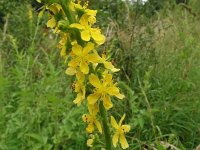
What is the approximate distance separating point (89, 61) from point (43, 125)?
6.28 feet

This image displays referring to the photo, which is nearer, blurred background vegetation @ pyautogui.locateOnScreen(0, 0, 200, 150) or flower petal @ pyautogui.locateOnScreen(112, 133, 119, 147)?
flower petal @ pyautogui.locateOnScreen(112, 133, 119, 147)

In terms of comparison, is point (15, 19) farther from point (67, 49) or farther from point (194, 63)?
point (67, 49)

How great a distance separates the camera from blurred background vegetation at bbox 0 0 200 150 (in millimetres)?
3135

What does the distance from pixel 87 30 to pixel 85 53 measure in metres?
0.07

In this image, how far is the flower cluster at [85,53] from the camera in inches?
55.0

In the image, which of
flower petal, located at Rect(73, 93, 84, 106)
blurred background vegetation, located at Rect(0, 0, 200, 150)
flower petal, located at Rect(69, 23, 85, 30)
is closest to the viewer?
flower petal, located at Rect(69, 23, 85, 30)

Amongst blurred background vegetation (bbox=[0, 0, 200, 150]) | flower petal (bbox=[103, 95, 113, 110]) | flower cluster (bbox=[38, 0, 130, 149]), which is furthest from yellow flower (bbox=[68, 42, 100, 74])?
blurred background vegetation (bbox=[0, 0, 200, 150])

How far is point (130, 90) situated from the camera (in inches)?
135

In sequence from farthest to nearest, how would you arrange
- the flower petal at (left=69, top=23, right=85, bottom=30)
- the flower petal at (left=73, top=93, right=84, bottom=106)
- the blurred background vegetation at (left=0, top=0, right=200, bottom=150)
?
the blurred background vegetation at (left=0, top=0, right=200, bottom=150) < the flower petal at (left=73, top=93, right=84, bottom=106) < the flower petal at (left=69, top=23, right=85, bottom=30)

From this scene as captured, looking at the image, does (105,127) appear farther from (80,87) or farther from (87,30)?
(87,30)

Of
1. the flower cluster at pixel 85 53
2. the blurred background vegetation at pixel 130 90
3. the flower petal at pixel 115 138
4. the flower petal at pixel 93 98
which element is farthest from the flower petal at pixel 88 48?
the blurred background vegetation at pixel 130 90

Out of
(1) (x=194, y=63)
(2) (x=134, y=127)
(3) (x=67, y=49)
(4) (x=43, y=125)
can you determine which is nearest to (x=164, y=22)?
(1) (x=194, y=63)

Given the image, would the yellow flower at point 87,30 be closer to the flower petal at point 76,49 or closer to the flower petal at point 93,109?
the flower petal at point 76,49

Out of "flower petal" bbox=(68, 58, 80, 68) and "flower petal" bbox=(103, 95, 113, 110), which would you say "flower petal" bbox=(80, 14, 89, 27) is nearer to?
"flower petal" bbox=(68, 58, 80, 68)
